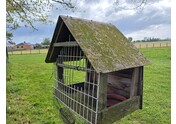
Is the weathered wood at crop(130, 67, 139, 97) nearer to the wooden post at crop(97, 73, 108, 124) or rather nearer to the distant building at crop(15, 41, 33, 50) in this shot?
the wooden post at crop(97, 73, 108, 124)

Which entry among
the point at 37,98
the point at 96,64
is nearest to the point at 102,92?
the point at 96,64

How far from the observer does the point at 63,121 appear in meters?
1.30

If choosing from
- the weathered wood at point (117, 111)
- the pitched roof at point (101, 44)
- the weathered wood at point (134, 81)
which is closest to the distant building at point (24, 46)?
the pitched roof at point (101, 44)

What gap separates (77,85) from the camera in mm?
1625

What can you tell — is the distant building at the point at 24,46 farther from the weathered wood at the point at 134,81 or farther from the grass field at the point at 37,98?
the weathered wood at the point at 134,81

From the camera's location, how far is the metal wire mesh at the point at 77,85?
1.05 metres

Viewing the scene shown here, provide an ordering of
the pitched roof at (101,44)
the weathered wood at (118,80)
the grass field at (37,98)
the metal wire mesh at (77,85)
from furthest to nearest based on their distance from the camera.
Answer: the weathered wood at (118,80) < the grass field at (37,98) < the metal wire mesh at (77,85) < the pitched roof at (101,44)

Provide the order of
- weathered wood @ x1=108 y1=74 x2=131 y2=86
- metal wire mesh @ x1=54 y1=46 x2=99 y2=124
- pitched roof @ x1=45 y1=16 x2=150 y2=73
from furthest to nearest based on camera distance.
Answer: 1. weathered wood @ x1=108 y1=74 x2=131 y2=86
2. metal wire mesh @ x1=54 y1=46 x2=99 y2=124
3. pitched roof @ x1=45 y1=16 x2=150 y2=73

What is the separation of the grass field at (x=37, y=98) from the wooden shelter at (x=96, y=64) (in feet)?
0.45

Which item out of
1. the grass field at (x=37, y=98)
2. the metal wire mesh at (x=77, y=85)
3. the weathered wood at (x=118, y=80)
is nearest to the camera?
the metal wire mesh at (x=77, y=85)

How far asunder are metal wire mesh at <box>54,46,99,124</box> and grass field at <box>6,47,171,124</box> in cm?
15

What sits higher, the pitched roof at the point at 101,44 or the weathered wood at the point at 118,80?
the pitched roof at the point at 101,44

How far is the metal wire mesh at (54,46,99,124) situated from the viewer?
1.05 meters

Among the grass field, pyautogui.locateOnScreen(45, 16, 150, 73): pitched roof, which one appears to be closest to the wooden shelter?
pyautogui.locateOnScreen(45, 16, 150, 73): pitched roof
